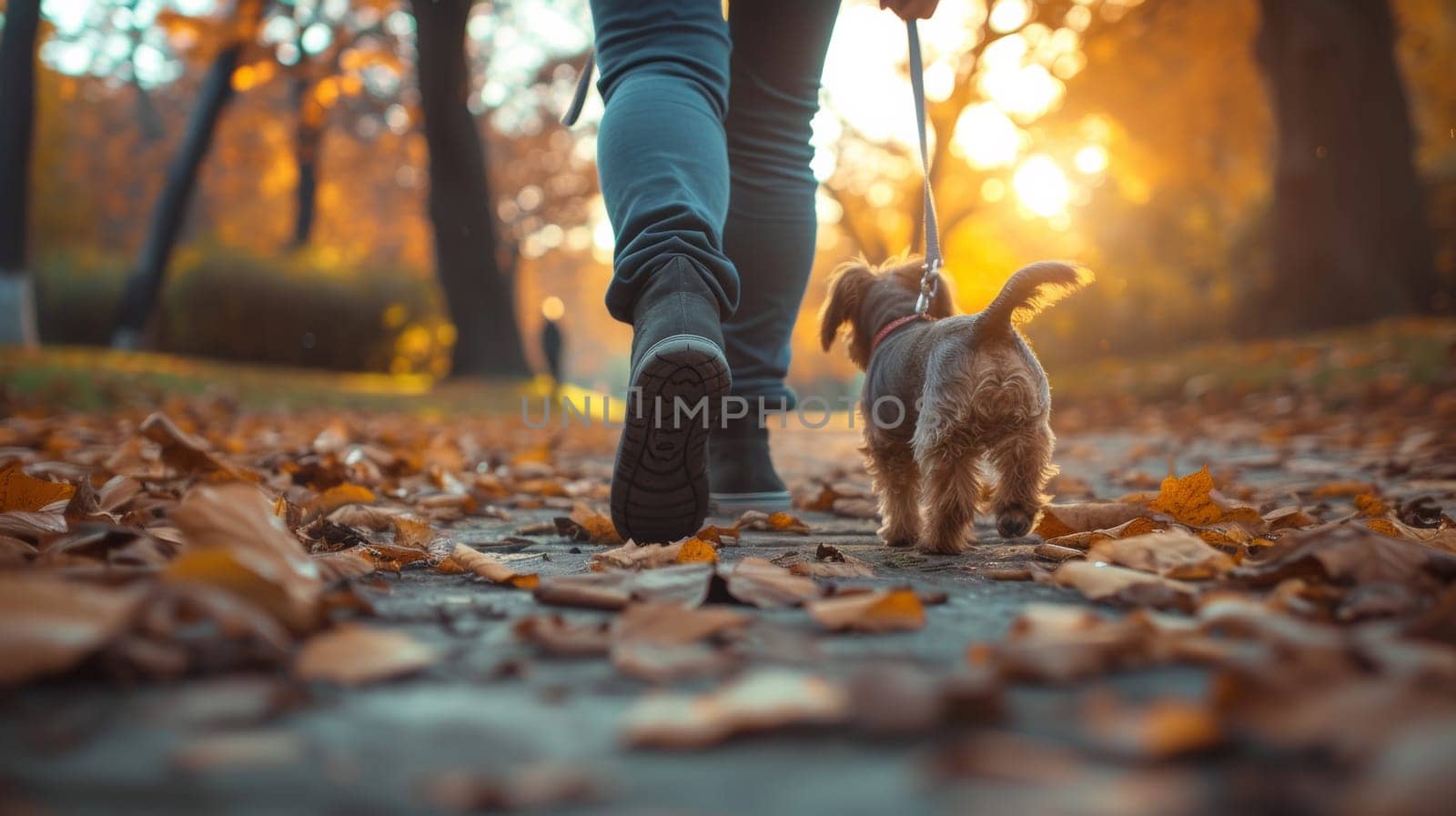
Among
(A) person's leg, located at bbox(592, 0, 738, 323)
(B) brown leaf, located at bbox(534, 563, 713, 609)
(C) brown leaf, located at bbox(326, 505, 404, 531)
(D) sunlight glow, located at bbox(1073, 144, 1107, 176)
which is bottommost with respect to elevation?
(C) brown leaf, located at bbox(326, 505, 404, 531)

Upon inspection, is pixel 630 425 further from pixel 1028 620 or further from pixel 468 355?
pixel 468 355

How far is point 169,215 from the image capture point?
55.8ft

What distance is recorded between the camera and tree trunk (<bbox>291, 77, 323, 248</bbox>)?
57.8 ft

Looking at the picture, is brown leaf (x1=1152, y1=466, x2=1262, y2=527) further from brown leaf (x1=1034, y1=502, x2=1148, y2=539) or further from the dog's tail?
the dog's tail

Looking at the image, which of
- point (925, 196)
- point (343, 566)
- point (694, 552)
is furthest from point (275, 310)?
point (694, 552)

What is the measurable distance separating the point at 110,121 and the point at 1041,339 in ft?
108

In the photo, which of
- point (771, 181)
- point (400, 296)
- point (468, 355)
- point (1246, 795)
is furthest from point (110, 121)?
point (1246, 795)

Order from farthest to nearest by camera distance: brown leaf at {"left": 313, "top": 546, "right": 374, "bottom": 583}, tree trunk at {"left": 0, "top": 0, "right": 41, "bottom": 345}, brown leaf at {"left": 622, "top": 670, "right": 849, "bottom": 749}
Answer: tree trunk at {"left": 0, "top": 0, "right": 41, "bottom": 345}
brown leaf at {"left": 313, "top": 546, "right": 374, "bottom": 583}
brown leaf at {"left": 622, "top": 670, "right": 849, "bottom": 749}

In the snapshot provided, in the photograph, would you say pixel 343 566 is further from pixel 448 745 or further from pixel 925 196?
pixel 925 196

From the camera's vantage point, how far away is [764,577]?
5.34 feet

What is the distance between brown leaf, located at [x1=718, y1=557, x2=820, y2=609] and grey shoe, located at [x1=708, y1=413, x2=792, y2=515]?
1.40 meters

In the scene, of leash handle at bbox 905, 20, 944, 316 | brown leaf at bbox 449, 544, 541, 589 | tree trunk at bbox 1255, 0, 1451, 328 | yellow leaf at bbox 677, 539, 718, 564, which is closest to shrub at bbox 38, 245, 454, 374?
tree trunk at bbox 1255, 0, 1451, 328

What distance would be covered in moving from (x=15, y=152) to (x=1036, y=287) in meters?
12.3

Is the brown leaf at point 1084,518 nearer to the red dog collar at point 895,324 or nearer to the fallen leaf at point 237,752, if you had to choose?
the red dog collar at point 895,324
